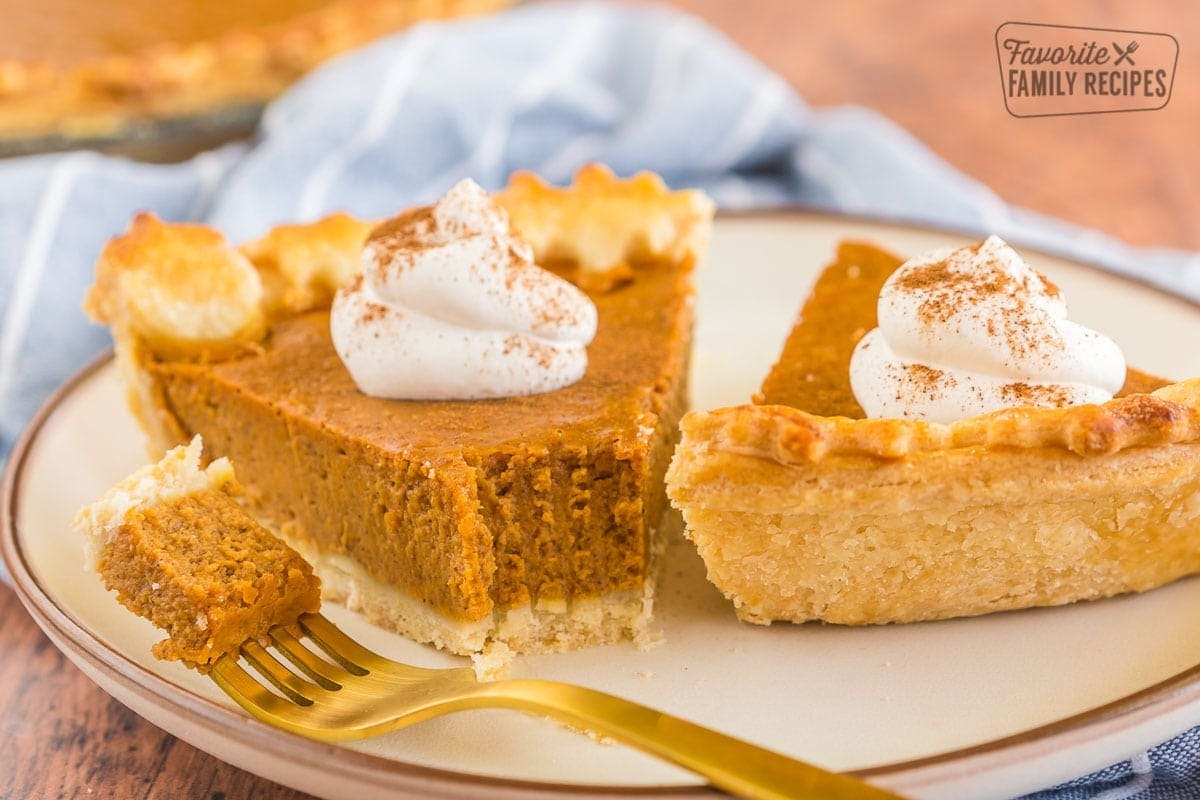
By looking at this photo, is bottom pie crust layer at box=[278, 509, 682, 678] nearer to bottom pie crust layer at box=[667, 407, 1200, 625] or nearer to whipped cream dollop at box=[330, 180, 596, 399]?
bottom pie crust layer at box=[667, 407, 1200, 625]

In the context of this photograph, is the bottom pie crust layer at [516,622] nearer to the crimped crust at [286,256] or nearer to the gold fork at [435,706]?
the gold fork at [435,706]

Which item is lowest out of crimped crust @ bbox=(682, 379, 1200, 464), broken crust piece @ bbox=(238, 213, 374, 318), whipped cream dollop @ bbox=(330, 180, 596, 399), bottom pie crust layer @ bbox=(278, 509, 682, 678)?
bottom pie crust layer @ bbox=(278, 509, 682, 678)

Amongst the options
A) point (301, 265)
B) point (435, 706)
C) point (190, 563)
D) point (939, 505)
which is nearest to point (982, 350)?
point (939, 505)

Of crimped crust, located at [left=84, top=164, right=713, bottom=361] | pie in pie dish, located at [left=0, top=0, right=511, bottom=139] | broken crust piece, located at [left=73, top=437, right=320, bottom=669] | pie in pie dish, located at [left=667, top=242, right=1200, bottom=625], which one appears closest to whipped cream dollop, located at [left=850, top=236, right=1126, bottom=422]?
pie in pie dish, located at [left=667, top=242, right=1200, bottom=625]

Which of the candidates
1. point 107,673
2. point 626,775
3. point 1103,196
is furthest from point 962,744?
point 1103,196

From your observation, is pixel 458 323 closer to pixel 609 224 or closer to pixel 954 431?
pixel 609 224

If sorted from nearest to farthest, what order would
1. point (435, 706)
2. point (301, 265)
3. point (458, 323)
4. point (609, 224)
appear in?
point (435, 706) < point (458, 323) < point (301, 265) < point (609, 224)
